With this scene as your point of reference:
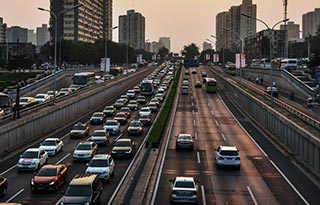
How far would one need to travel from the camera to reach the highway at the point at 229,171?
2697cm

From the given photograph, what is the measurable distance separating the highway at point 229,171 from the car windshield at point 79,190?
3928 mm

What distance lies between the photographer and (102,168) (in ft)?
98.5

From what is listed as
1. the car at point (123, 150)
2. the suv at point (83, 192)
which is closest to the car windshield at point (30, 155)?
the car at point (123, 150)

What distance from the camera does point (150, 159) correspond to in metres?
36.5

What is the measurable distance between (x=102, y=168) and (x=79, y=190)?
6.56 meters

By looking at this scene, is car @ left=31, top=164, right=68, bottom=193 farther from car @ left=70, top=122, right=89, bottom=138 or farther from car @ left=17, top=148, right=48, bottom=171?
car @ left=70, top=122, right=89, bottom=138

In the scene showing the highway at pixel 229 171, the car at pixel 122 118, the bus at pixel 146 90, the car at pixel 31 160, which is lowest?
the highway at pixel 229 171

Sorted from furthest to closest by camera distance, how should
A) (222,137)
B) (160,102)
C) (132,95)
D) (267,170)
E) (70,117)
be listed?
(132,95) < (160,102) < (70,117) < (222,137) < (267,170)

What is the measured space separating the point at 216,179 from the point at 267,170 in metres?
4.79

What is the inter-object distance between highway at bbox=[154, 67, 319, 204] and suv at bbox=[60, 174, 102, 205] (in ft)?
11.0

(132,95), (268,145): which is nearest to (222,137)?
(268,145)

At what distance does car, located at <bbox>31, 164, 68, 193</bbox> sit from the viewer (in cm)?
2711

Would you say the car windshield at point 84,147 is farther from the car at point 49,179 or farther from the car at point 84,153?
the car at point 49,179

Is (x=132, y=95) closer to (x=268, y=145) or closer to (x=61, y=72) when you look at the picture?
(x=61, y=72)
